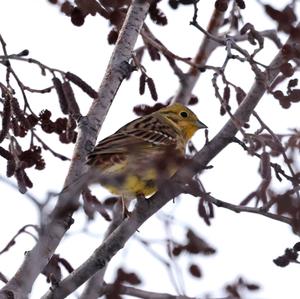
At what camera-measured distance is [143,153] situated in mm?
4105

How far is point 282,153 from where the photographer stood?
4719 millimetres

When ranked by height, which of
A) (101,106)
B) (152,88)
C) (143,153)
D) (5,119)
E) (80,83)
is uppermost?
(152,88)

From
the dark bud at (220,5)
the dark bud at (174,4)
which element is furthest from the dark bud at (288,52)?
the dark bud at (174,4)

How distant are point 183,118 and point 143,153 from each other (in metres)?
4.37

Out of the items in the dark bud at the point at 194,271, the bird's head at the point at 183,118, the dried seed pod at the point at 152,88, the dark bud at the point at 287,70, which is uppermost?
the bird's head at the point at 183,118

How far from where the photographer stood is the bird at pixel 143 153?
138 inches

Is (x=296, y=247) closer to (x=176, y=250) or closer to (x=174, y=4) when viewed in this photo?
(x=176, y=250)

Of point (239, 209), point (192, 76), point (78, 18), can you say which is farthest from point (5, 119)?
point (192, 76)

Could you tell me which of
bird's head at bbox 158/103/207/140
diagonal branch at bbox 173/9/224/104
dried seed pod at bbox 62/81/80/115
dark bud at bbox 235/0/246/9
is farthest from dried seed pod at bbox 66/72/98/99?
diagonal branch at bbox 173/9/224/104

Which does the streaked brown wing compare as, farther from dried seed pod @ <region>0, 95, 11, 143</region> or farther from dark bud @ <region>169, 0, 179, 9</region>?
dark bud @ <region>169, 0, 179, 9</region>

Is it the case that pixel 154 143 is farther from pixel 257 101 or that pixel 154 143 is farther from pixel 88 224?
pixel 88 224

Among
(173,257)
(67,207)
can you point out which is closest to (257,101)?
(173,257)

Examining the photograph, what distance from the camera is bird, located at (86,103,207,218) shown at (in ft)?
11.5

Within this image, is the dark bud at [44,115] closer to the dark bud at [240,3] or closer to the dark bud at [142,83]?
the dark bud at [142,83]
